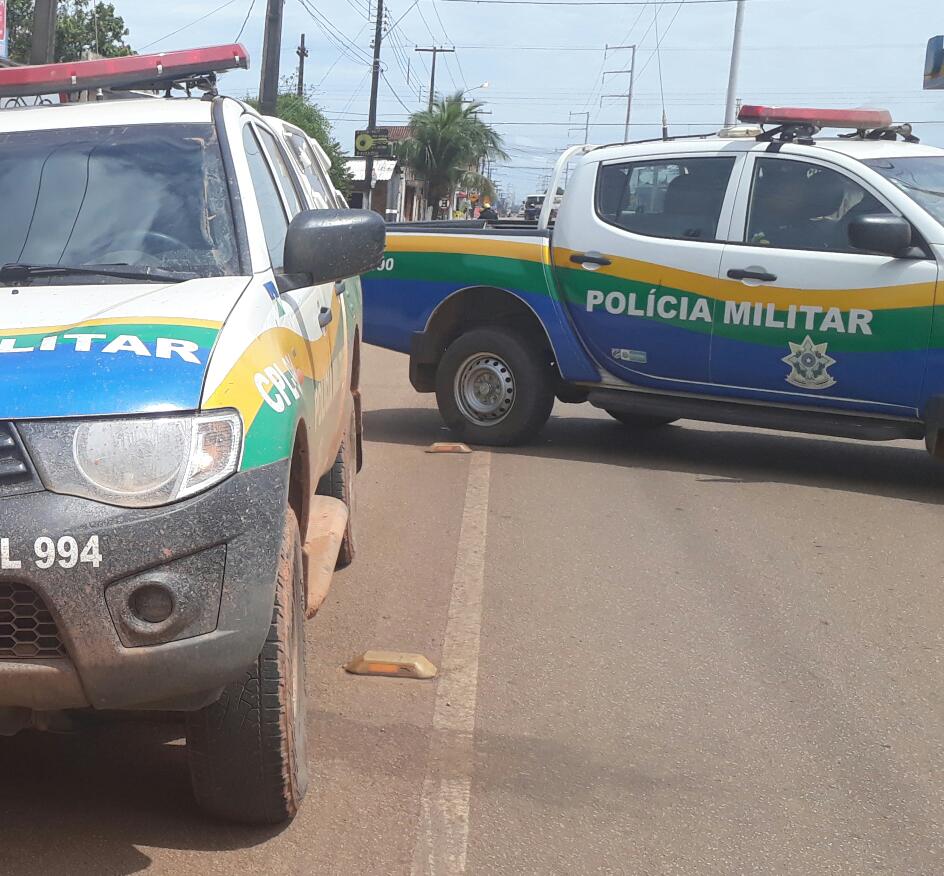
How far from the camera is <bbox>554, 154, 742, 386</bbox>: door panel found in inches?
319

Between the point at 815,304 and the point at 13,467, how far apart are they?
5842 millimetres

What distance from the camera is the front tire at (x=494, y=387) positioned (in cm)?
884

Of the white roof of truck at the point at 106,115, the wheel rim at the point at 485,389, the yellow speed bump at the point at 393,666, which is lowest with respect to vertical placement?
the yellow speed bump at the point at 393,666

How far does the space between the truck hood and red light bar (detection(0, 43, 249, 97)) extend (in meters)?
1.64

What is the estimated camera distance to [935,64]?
169ft

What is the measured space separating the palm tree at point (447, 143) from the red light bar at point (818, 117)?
168 ft

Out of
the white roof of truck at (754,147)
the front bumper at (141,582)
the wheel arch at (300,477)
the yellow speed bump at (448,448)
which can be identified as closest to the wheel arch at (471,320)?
the yellow speed bump at (448,448)

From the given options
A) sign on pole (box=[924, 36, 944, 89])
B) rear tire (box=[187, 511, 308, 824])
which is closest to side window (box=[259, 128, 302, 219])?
rear tire (box=[187, 511, 308, 824])

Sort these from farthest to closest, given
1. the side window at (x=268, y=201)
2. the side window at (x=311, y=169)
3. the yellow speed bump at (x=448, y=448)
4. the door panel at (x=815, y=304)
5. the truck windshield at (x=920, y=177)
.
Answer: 1. the yellow speed bump at (x=448, y=448)
2. the truck windshield at (x=920, y=177)
3. the door panel at (x=815, y=304)
4. the side window at (x=311, y=169)
5. the side window at (x=268, y=201)

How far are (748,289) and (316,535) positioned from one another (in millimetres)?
4171

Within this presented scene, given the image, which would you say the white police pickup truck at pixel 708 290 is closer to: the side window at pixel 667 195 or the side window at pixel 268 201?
the side window at pixel 667 195

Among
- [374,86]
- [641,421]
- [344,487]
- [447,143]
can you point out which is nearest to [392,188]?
[447,143]

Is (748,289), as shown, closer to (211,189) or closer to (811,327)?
(811,327)

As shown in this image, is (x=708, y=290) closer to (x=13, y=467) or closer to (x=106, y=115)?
(x=106, y=115)
